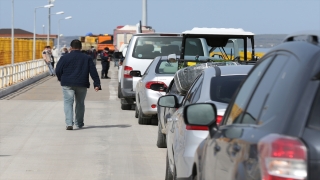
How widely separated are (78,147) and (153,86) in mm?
2910

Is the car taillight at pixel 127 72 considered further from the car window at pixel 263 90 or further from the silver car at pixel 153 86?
the car window at pixel 263 90

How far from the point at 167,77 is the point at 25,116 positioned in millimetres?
3976

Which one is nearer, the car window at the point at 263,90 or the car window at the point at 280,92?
the car window at the point at 280,92

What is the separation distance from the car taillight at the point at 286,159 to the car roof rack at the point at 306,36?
60cm

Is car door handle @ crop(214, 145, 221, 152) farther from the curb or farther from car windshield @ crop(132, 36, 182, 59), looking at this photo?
the curb

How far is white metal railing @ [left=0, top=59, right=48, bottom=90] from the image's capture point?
2942 cm

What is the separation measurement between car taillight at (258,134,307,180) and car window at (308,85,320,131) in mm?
202

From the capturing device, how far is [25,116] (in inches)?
708

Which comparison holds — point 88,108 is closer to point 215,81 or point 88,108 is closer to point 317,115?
point 215,81

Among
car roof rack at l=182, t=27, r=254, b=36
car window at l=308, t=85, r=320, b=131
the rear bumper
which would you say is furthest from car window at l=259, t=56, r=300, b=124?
the rear bumper

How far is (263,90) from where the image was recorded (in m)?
3.75

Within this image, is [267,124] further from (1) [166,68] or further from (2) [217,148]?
(1) [166,68]

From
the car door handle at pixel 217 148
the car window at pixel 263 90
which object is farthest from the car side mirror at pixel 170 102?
the car window at pixel 263 90

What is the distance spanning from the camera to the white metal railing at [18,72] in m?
29.4
